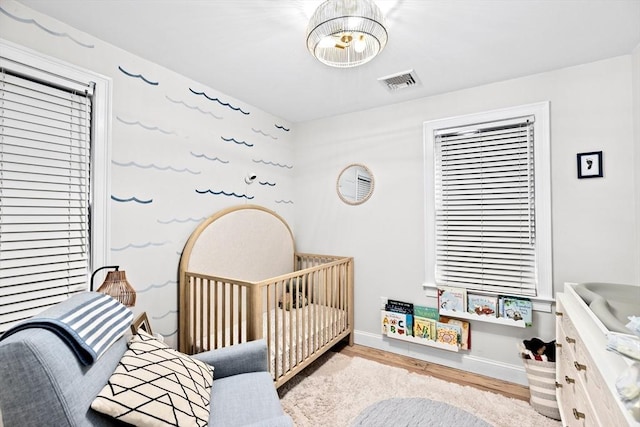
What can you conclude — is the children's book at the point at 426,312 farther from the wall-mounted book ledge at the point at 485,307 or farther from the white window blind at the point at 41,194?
the white window blind at the point at 41,194

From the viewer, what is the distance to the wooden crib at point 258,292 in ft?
6.79

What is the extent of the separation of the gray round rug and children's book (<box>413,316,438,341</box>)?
2.09 feet

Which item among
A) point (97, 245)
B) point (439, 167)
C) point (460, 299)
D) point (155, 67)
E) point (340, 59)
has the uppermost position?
point (155, 67)

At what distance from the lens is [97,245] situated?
6.08 feet

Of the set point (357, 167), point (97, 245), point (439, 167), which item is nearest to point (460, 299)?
point (439, 167)

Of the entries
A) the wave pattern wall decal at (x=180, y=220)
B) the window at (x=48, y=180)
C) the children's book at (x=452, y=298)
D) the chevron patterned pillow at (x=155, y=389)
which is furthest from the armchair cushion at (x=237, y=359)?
the children's book at (x=452, y=298)

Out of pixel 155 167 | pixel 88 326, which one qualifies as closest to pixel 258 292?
pixel 88 326

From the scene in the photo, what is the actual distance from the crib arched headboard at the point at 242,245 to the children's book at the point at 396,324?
1117 millimetres

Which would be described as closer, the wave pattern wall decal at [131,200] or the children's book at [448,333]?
the wave pattern wall decal at [131,200]

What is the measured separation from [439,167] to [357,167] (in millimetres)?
801

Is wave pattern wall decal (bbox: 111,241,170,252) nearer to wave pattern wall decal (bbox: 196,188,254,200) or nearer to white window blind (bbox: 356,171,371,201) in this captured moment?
wave pattern wall decal (bbox: 196,188,254,200)

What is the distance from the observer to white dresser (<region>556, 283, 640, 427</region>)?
0.98 m

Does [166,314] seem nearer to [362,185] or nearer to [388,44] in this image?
[362,185]

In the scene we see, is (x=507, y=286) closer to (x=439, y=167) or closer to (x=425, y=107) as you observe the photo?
(x=439, y=167)
